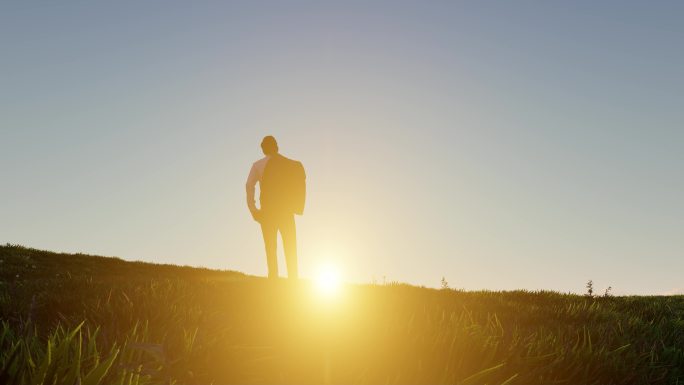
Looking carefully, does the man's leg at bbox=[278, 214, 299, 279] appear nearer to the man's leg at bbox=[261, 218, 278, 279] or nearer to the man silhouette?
the man silhouette

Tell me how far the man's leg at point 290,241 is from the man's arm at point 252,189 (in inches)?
22.9

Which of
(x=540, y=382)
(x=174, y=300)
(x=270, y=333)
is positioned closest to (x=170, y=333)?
(x=270, y=333)

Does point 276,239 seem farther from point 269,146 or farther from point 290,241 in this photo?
point 269,146

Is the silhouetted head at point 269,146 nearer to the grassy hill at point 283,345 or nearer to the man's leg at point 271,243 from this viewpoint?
the man's leg at point 271,243

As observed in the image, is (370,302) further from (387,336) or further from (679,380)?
(679,380)

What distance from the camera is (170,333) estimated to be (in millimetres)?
4371

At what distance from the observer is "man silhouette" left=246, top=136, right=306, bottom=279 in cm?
1156

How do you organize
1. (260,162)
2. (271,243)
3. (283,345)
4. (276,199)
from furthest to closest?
(260,162) → (271,243) → (276,199) → (283,345)

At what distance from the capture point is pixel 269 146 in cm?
1186

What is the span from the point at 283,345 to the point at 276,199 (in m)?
7.18

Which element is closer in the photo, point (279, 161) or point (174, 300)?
point (174, 300)

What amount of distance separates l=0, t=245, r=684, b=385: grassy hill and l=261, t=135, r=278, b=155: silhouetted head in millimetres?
4812

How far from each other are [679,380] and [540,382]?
4.91 ft

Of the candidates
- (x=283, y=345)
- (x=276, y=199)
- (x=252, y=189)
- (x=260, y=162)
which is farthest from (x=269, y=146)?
(x=283, y=345)
